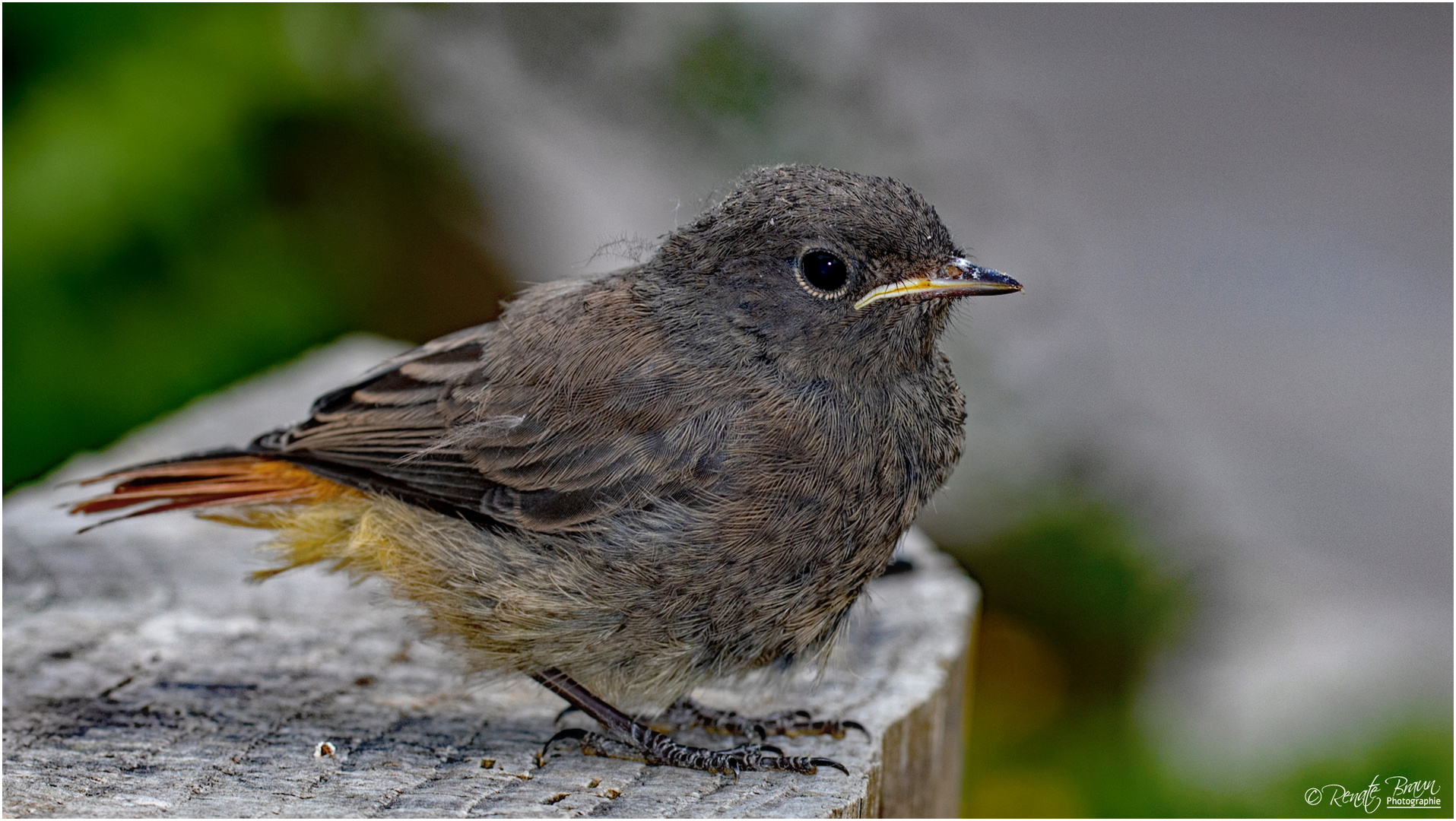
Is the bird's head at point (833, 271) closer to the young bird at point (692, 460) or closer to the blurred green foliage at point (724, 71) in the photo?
the young bird at point (692, 460)

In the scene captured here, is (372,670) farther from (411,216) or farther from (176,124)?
(411,216)

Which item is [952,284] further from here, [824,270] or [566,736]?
[566,736]

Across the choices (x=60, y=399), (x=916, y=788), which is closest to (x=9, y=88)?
(x=60, y=399)

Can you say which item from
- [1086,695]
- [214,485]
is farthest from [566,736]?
[1086,695]

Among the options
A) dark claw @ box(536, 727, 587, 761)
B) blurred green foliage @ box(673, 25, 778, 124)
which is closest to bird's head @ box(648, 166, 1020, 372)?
dark claw @ box(536, 727, 587, 761)

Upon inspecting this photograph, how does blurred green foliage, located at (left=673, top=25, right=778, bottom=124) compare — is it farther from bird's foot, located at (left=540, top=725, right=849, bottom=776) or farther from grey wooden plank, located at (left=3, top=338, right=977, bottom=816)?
bird's foot, located at (left=540, top=725, right=849, bottom=776)

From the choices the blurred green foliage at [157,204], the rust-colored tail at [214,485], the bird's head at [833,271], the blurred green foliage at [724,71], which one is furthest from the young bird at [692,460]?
the blurred green foliage at [724,71]

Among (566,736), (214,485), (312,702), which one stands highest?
(214,485)
